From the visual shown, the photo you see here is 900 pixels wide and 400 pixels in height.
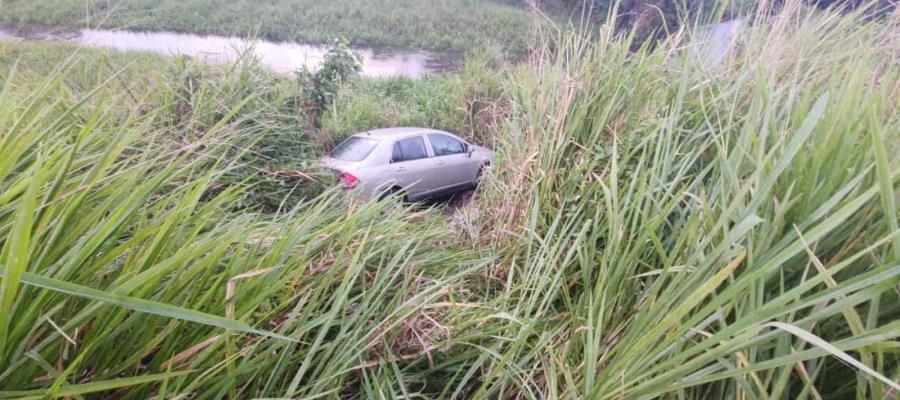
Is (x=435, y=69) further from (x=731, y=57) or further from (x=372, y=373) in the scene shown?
(x=372, y=373)

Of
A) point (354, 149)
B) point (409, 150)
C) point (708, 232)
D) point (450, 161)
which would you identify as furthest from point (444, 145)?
point (708, 232)

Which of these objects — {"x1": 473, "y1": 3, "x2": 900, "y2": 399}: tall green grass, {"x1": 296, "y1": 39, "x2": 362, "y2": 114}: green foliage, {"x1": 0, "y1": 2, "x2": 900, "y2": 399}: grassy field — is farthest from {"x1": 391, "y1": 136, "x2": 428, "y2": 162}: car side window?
{"x1": 0, "y1": 2, "x2": 900, "y2": 399}: grassy field

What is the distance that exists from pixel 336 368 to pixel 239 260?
1.50 ft

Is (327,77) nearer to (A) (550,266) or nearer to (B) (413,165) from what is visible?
(B) (413,165)

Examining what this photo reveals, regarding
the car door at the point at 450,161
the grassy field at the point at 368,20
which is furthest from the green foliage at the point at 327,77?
the grassy field at the point at 368,20

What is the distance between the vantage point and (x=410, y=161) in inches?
250

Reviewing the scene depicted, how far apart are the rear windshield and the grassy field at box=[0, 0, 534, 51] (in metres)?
15.2

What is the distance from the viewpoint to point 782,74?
80.4 inches

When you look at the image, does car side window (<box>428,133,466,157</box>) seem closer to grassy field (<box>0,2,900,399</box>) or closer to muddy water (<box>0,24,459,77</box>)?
grassy field (<box>0,2,900,399</box>)

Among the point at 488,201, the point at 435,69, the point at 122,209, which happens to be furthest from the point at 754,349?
the point at 435,69

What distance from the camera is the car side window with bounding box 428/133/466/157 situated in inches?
270

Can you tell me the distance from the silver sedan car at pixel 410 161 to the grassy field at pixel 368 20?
14017 mm

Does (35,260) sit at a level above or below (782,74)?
below

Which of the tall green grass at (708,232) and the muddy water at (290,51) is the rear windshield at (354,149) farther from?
the muddy water at (290,51)
